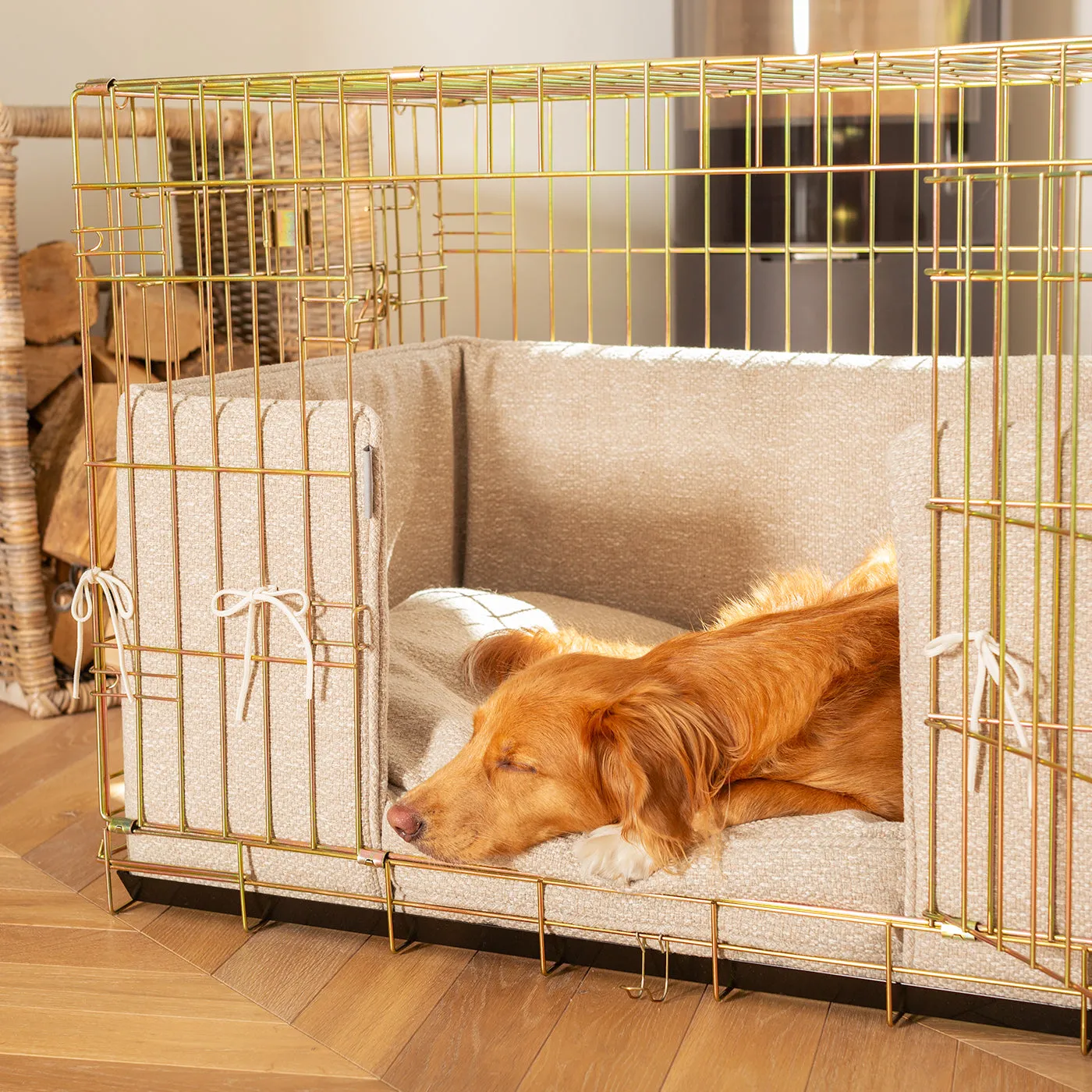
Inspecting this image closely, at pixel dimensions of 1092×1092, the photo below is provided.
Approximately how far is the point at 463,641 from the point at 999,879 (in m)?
0.82

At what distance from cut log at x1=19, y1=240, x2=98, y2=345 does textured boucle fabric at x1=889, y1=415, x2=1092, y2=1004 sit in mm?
1757

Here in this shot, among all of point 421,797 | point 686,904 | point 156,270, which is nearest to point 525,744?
point 421,797

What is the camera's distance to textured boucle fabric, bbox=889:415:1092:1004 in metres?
1.23

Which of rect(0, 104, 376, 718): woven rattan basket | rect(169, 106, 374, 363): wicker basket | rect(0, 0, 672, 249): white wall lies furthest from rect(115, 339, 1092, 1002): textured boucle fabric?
rect(0, 0, 672, 249): white wall

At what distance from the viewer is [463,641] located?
1.87 m

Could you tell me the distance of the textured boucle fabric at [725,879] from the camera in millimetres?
1363

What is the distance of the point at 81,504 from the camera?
2.47 m

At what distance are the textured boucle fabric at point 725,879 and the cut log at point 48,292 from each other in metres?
1.26

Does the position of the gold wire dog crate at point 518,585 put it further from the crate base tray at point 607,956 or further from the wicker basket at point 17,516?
the wicker basket at point 17,516

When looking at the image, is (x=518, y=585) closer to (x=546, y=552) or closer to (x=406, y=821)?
(x=546, y=552)

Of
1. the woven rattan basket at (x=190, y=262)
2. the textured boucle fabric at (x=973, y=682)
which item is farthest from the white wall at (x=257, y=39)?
the textured boucle fabric at (x=973, y=682)

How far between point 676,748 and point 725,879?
0.49 ft

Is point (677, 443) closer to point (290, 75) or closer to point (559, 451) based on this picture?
point (559, 451)

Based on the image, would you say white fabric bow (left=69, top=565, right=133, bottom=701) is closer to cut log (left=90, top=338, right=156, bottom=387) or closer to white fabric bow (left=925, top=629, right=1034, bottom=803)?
white fabric bow (left=925, top=629, right=1034, bottom=803)
